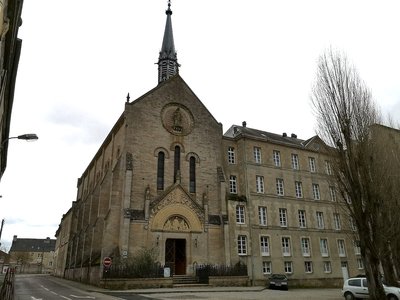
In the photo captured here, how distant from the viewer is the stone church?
2733 cm

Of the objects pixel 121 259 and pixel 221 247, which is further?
pixel 221 247

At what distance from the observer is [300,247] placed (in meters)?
32.3

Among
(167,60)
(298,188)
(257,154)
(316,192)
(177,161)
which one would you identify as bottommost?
(316,192)

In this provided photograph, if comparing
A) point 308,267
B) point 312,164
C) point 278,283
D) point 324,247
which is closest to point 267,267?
point 278,283

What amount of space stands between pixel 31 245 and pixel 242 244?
311 ft

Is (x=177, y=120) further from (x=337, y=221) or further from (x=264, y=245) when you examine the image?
(x=337, y=221)

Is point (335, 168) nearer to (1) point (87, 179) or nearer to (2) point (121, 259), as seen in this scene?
(2) point (121, 259)

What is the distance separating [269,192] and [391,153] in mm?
14595

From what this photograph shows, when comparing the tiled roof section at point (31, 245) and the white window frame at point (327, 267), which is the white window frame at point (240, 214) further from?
the tiled roof section at point (31, 245)

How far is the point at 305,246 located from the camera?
32.8 meters

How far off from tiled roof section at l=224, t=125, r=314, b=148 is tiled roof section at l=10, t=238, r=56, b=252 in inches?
3460

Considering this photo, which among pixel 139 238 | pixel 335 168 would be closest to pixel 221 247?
pixel 139 238

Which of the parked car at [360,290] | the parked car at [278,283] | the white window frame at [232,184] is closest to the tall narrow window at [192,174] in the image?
the white window frame at [232,184]

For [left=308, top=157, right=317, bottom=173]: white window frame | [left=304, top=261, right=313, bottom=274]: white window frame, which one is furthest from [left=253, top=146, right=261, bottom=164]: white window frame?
[left=304, top=261, right=313, bottom=274]: white window frame
